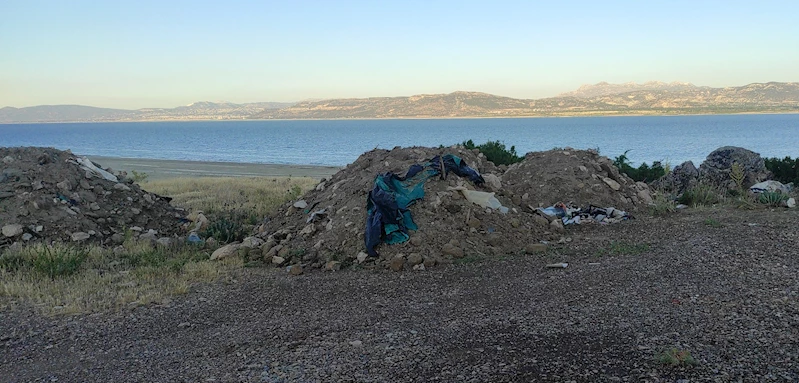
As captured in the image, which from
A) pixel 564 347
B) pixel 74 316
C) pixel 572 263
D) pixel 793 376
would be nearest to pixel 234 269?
pixel 74 316

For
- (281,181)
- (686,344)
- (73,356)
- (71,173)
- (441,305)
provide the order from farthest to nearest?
(281,181)
(71,173)
(441,305)
(73,356)
(686,344)

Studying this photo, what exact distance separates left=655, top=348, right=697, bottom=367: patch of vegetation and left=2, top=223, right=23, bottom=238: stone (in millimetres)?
10076

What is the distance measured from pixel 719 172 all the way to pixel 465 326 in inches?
493

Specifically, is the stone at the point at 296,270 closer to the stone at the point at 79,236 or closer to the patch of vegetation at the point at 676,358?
the stone at the point at 79,236

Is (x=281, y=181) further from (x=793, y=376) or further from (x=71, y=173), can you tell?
(x=793, y=376)

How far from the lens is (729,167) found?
15.8m

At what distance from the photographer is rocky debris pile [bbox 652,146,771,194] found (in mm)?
15062

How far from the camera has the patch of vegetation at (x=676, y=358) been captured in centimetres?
450

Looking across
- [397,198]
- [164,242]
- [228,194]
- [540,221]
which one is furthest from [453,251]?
[228,194]

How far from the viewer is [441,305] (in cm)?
660

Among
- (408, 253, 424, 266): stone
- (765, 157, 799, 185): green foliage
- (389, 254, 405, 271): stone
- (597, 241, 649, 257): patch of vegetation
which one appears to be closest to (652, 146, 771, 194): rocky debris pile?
(765, 157, 799, 185): green foliage

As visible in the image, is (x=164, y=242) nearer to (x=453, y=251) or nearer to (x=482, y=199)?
(x=453, y=251)

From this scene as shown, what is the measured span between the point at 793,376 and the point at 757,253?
4.20 m

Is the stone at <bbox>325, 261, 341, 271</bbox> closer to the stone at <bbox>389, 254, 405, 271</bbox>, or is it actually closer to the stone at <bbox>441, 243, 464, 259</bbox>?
the stone at <bbox>389, 254, 405, 271</bbox>
